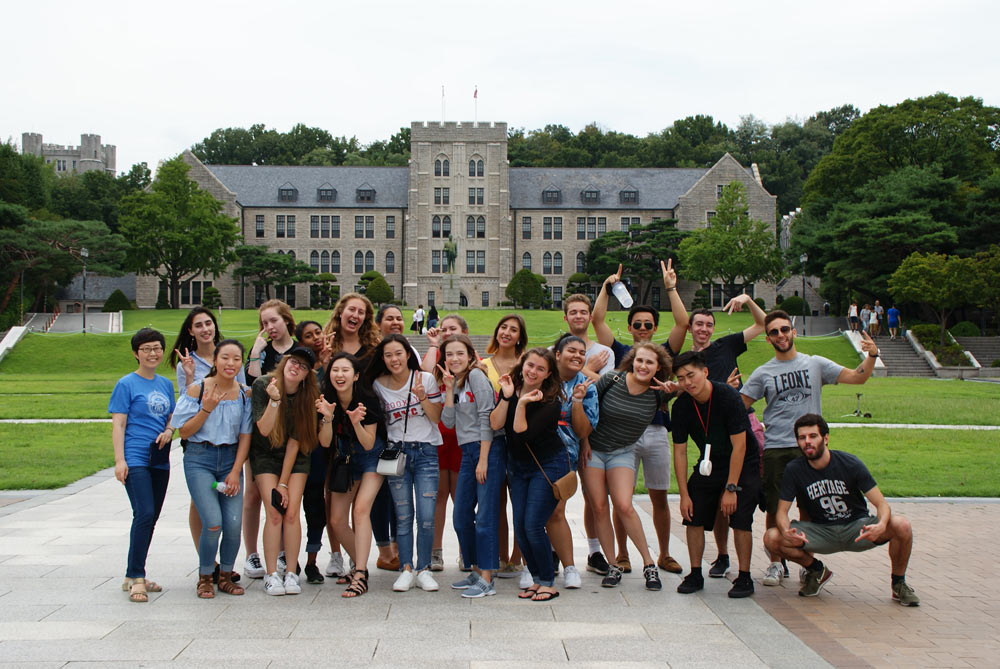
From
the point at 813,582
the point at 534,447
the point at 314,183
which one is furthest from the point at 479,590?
the point at 314,183

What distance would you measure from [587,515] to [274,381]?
2.89 metres

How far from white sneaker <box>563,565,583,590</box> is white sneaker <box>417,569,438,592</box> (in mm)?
972

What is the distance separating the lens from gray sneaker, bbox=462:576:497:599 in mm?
6273

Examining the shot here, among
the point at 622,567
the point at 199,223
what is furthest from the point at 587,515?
the point at 199,223

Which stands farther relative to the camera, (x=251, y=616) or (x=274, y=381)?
(x=274, y=381)

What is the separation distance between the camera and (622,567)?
7090 millimetres

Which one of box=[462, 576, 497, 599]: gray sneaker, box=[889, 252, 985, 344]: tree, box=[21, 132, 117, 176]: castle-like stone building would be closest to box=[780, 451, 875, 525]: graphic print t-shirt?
box=[462, 576, 497, 599]: gray sneaker

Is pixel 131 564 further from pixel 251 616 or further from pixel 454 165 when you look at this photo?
pixel 454 165

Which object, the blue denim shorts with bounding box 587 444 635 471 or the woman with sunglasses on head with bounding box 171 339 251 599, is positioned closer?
the woman with sunglasses on head with bounding box 171 339 251 599

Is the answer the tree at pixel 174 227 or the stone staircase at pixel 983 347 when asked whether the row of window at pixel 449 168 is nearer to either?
the tree at pixel 174 227

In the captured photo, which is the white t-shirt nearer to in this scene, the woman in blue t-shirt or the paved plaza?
the paved plaza

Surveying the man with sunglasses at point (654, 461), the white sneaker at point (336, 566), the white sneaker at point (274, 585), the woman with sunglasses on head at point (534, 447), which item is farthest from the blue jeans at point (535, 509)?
the white sneaker at point (274, 585)

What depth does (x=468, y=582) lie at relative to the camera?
21.3 feet

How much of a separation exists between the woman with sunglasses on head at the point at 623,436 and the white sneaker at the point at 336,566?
6.69 ft
